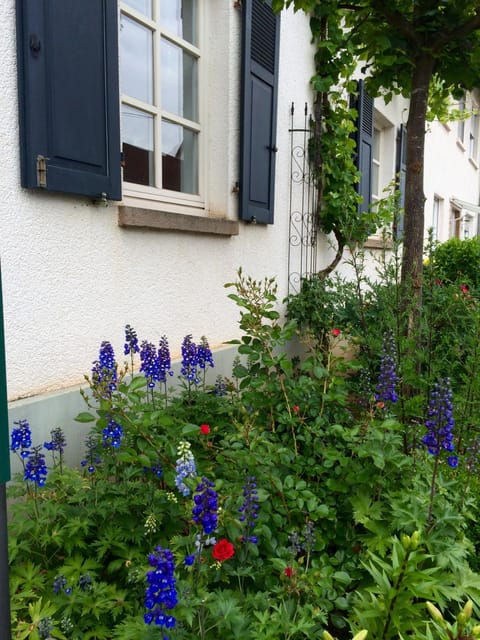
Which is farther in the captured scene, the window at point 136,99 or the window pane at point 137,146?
the window pane at point 137,146

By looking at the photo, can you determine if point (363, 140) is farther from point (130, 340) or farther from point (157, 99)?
point (130, 340)

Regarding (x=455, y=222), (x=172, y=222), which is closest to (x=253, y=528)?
(x=172, y=222)

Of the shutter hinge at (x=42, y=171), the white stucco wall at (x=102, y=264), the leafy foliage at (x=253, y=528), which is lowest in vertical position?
the leafy foliage at (x=253, y=528)

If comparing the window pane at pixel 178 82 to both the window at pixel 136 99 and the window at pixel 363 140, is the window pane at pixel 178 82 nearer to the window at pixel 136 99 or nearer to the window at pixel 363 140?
the window at pixel 136 99

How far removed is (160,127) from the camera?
137 inches

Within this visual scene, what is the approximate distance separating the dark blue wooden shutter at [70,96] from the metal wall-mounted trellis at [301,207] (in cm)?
242

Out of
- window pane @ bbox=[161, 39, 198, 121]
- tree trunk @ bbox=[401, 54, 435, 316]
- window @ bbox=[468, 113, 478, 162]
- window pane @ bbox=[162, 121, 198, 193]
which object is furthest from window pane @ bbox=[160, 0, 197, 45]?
window @ bbox=[468, 113, 478, 162]

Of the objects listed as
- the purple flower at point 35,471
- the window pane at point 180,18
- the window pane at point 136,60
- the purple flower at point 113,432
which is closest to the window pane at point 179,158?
the window pane at point 136,60

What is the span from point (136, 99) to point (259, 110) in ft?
3.65

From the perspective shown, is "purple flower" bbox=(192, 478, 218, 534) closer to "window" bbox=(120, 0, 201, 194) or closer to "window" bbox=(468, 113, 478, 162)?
"window" bbox=(120, 0, 201, 194)

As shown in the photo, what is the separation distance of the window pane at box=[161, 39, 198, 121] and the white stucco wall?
127 millimetres

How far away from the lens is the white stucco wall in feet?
7.75

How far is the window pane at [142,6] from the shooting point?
323 cm

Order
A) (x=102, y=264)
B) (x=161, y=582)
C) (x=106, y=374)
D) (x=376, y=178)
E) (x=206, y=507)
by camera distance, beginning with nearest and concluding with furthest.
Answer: (x=161, y=582), (x=206, y=507), (x=106, y=374), (x=102, y=264), (x=376, y=178)
